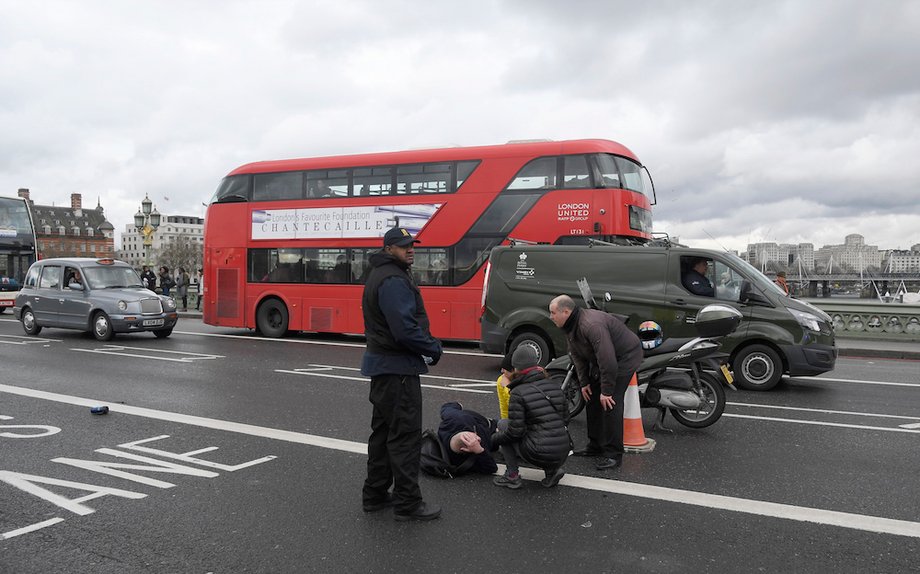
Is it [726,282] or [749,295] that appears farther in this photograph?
[726,282]

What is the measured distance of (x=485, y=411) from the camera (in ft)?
25.4

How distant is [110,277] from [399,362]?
1454 cm

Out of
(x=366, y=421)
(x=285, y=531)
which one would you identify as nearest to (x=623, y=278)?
(x=366, y=421)

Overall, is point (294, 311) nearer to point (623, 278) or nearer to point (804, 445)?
point (623, 278)

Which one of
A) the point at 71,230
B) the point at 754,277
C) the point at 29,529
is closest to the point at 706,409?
the point at 754,277

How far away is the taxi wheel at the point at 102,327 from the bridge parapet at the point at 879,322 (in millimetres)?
17282

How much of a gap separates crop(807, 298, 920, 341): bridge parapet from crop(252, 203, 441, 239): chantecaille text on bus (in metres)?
10.7

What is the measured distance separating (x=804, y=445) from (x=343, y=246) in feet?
37.5

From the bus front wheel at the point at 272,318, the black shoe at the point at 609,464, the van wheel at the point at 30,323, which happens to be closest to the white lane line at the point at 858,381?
the black shoe at the point at 609,464

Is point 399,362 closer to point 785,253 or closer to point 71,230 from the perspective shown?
point 71,230

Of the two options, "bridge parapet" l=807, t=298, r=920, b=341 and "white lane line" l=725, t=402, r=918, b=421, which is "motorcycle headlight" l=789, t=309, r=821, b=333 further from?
"bridge parapet" l=807, t=298, r=920, b=341

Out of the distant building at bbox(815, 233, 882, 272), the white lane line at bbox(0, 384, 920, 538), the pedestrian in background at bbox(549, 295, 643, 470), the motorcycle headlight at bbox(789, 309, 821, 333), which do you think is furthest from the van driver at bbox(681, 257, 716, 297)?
the distant building at bbox(815, 233, 882, 272)

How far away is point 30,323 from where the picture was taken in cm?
1656

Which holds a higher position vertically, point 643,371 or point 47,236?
point 47,236
